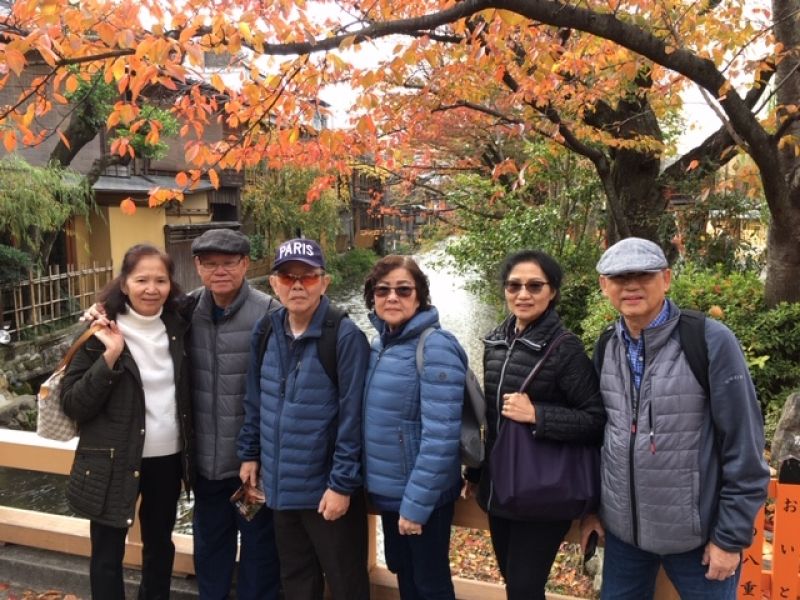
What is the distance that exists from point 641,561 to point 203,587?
216 cm

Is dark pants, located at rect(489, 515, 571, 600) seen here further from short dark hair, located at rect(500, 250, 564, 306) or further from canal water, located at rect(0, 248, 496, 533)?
canal water, located at rect(0, 248, 496, 533)

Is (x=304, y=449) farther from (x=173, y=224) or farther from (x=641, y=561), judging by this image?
(x=173, y=224)

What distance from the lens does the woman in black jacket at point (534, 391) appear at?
7.45 feet

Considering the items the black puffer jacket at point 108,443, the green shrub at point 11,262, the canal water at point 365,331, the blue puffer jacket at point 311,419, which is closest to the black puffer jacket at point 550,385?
the blue puffer jacket at point 311,419

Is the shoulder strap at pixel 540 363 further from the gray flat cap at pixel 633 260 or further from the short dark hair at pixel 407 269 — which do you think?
the short dark hair at pixel 407 269

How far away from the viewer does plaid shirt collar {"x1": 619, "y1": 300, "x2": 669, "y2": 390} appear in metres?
2.20

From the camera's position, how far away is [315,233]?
24594 mm

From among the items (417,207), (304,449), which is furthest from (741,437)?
(417,207)

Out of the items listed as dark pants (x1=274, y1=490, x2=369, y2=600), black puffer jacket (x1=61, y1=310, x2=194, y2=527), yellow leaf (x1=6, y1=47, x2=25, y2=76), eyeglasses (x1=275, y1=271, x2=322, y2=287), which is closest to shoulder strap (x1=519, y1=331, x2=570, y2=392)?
dark pants (x1=274, y1=490, x2=369, y2=600)

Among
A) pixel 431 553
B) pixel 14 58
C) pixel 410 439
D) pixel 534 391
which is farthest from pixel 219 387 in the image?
pixel 14 58

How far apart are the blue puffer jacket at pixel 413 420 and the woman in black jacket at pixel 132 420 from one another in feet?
3.26

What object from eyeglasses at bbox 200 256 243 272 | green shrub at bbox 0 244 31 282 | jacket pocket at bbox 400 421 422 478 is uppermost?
green shrub at bbox 0 244 31 282

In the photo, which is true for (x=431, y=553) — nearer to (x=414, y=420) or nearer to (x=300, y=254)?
(x=414, y=420)

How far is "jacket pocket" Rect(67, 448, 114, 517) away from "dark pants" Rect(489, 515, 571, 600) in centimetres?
181
